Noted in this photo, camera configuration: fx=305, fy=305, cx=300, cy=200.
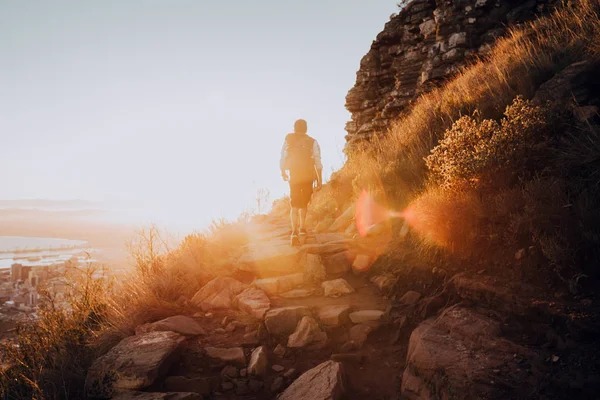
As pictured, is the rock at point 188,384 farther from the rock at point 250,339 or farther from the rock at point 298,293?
the rock at point 298,293

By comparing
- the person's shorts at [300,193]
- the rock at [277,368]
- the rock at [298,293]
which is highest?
the person's shorts at [300,193]

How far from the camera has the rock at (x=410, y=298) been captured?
3.73 m

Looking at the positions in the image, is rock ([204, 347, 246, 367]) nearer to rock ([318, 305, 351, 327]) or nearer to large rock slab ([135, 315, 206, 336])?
large rock slab ([135, 315, 206, 336])

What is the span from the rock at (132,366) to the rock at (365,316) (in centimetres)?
215

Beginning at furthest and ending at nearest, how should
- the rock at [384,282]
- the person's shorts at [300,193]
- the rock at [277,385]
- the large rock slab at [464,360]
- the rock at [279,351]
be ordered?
the person's shorts at [300,193], the rock at [384,282], the rock at [279,351], the rock at [277,385], the large rock slab at [464,360]

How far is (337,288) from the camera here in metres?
4.82

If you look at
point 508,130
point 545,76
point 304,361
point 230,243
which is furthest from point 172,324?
point 545,76

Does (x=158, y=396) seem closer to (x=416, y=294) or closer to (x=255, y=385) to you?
(x=255, y=385)

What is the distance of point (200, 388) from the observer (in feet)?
10.2

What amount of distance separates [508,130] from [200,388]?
458cm

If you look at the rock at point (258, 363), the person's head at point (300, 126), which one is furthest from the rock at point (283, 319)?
the person's head at point (300, 126)

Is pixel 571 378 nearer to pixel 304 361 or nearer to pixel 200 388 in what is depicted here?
pixel 304 361

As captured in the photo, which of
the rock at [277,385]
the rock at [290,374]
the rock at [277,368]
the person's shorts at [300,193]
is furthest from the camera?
the person's shorts at [300,193]

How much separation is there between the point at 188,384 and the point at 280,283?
2208 millimetres
